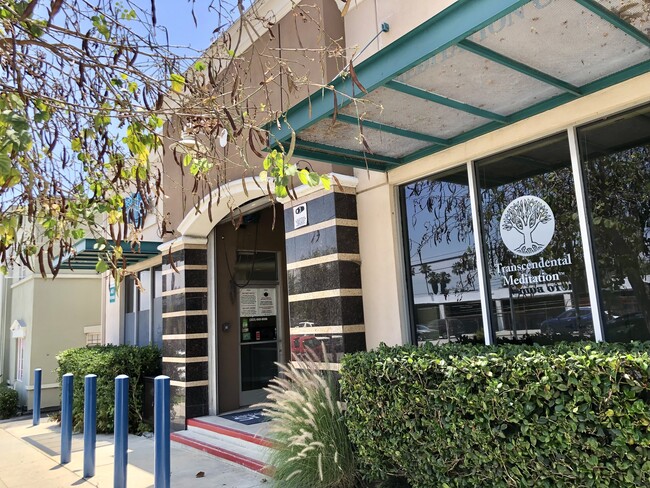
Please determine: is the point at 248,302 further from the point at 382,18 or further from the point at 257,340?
the point at 382,18

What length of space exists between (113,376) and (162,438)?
191 inches

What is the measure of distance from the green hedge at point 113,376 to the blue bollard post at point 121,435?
3.39 m

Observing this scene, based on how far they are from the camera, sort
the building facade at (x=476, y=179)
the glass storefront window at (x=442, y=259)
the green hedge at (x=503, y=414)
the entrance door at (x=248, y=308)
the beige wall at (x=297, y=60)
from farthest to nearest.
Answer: the entrance door at (x=248, y=308) < the beige wall at (x=297, y=60) < the glass storefront window at (x=442, y=259) < the building facade at (x=476, y=179) < the green hedge at (x=503, y=414)

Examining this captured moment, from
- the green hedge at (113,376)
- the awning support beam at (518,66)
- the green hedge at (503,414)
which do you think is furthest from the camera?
the green hedge at (113,376)

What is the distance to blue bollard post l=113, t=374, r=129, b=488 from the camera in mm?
5816

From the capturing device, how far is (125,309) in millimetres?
12711

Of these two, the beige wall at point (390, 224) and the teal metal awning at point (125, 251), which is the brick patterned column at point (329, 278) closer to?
the beige wall at point (390, 224)

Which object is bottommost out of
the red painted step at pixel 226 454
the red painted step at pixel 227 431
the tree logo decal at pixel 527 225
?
the red painted step at pixel 226 454

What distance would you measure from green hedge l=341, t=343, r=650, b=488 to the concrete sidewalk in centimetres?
171

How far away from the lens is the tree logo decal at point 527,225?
15.6 ft

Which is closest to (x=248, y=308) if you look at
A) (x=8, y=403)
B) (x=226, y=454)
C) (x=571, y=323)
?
(x=226, y=454)

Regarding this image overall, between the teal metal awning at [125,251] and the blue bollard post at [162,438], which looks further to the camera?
the teal metal awning at [125,251]

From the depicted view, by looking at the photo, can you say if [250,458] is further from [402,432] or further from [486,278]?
[486,278]

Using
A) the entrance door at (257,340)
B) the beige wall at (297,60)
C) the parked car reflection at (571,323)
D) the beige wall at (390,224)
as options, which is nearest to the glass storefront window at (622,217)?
the parked car reflection at (571,323)
